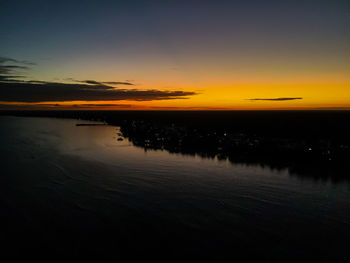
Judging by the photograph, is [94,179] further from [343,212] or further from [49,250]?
[343,212]

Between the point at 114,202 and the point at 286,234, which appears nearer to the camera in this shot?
the point at 286,234

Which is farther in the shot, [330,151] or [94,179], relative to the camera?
[330,151]

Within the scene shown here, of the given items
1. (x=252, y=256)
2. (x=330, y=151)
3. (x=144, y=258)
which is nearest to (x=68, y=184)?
(x=144, y=258)

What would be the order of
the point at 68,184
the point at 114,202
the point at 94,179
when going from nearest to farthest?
the point at 114,202
the point at 68,184
the point at 94,179

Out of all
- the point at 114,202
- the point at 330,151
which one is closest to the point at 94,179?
the point at 114,202

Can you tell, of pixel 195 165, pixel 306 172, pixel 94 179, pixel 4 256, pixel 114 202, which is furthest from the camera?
pixel 195 165

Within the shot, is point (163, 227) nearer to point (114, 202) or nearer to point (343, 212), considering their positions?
point (114, 202)
